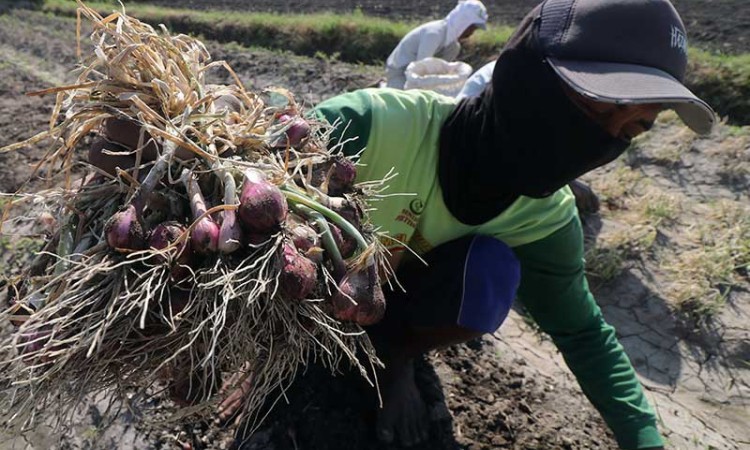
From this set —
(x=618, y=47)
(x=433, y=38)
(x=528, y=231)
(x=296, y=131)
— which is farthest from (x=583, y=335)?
(x=433, y=38)

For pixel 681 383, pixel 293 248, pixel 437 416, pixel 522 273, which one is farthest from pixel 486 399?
pixel 293 248

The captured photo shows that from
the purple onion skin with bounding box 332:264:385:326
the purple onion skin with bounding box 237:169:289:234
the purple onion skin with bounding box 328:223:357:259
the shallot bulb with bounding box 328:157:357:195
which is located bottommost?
the purple onion skin with bounding box 332:264:385:326

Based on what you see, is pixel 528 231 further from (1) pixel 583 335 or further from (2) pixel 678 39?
(2) pixel 678 39

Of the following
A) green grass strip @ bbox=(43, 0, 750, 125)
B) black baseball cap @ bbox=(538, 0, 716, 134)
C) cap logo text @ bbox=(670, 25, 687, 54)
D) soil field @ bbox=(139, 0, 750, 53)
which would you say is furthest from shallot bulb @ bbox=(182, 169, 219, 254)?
soil field @ bbox=(139, 0, 750, 53)

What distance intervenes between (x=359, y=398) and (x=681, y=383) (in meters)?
1.58

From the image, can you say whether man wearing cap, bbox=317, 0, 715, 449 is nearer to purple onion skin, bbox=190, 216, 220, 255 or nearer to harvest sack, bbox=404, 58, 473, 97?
purple onion skin, bbox=190, 216, 220, 255

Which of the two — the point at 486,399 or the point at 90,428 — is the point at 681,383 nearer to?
the point at 486,399

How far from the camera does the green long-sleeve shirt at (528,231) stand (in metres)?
1.68

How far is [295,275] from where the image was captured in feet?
3.14

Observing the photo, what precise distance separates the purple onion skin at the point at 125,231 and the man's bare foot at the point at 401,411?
120 centimetres

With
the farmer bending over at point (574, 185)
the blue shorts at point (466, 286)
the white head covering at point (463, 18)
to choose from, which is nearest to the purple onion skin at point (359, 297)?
the blue shorts at point (466, 286)

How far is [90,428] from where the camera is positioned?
1.82 m

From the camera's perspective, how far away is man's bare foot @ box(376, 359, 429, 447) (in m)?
1.90

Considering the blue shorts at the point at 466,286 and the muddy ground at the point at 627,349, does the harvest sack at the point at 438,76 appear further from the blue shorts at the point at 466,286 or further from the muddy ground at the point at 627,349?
the blue shorts at the point at 466,286
